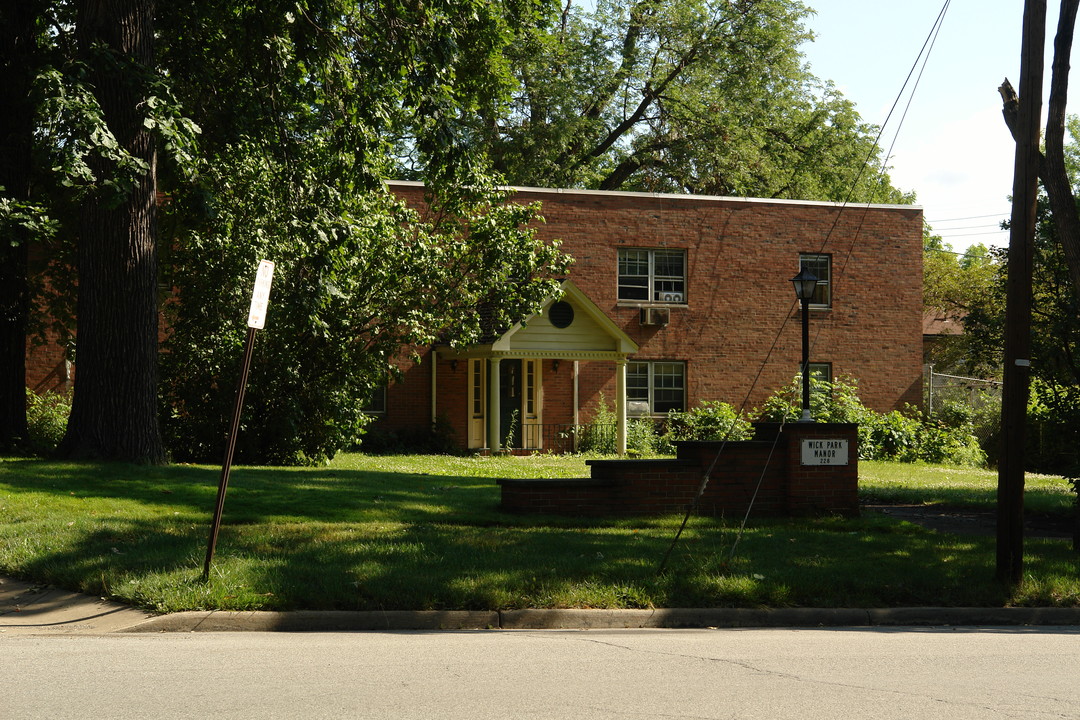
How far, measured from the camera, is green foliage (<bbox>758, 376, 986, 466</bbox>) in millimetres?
28047

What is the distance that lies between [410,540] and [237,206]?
10.2m

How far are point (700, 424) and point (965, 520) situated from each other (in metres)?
13.7

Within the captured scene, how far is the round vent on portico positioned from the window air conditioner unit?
10.1 ft

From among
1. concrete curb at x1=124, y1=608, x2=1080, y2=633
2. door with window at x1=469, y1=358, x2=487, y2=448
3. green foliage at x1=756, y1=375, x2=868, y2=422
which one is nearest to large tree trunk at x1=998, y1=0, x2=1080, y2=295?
concrete curb at x1=124, y1=608, x2=1080, y2=633

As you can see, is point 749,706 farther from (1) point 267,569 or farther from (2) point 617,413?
(2) point 617,413

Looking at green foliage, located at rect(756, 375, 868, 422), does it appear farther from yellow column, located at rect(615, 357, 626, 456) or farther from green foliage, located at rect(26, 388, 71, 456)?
green foliage, located at rect(26, 388, 71, 456)

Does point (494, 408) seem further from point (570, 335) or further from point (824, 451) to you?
point (824, 451)

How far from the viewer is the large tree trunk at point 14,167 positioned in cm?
1730

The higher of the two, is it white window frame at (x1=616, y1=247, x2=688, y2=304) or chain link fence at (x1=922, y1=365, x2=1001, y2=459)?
white window frame at (x1=616, y1=247, x2=688, y2=304)

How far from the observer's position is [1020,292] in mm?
10344

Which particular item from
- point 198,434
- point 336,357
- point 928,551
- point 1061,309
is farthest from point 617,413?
point 928,551

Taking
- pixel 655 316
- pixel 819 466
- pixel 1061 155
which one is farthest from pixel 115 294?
pixel 655 316

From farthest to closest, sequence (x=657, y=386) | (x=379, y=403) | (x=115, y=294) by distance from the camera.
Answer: (x=657, y=386)
(x=379, y=403)
(x=115, y=294)

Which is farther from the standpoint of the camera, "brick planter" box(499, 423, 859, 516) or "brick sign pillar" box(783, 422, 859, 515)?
"brick sign pillar" box(783, 422, 859, 515)
